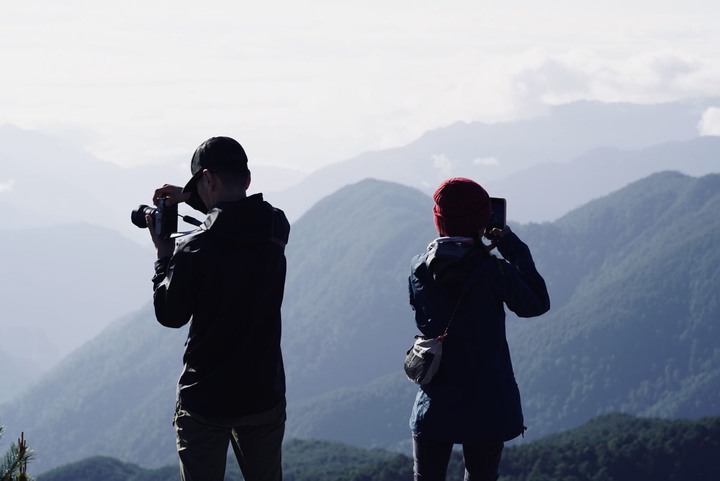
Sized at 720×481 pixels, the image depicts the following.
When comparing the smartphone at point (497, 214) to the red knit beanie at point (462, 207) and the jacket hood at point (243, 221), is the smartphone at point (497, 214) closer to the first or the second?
the red knit beanie at point (462, 207)

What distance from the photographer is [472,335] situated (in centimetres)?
530

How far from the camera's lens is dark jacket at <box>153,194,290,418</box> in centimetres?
500

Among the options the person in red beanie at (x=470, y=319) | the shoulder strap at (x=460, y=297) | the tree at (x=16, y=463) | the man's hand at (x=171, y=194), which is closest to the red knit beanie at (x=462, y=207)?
the person in red beanie at (x=470, y=319)

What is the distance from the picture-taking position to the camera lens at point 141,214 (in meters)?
5.31

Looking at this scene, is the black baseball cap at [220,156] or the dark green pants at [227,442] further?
the dark green pants at [227,442]

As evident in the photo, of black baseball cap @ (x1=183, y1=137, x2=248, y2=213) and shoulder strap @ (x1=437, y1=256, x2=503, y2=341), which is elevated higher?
black baseball cap @ (x1=183, y1=137, x2=248, y2=213)

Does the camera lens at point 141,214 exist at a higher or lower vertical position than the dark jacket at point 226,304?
higher

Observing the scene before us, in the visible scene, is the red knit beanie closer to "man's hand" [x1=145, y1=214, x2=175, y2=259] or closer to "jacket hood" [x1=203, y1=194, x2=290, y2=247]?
"jacket hood" [x1=203, y1=194, x2=290, y2=247]

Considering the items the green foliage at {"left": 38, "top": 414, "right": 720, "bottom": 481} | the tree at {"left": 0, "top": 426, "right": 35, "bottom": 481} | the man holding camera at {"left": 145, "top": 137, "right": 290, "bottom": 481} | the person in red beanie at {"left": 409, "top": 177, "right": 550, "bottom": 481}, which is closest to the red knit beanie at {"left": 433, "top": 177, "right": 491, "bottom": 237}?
the person in red beanie at {"left": 409, "top": 177, "right": 550, "bottom": 481}

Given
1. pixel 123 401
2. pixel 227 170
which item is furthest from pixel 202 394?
pixel 123 401

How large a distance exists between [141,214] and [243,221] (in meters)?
0.69

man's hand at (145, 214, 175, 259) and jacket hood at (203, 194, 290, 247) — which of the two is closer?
jacket hood at (203, 194, 290, 247)

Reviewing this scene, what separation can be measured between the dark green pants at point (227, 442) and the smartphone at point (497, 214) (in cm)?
160

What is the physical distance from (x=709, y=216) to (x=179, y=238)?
600 ft
